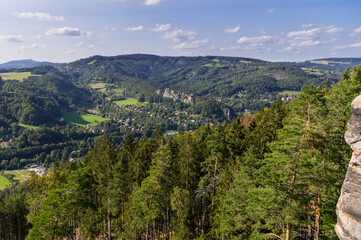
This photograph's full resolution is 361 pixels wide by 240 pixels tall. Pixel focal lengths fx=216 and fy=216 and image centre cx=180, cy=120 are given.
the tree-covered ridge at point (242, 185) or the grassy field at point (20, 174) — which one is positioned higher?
the tree-covered ridge at point (242, 185)

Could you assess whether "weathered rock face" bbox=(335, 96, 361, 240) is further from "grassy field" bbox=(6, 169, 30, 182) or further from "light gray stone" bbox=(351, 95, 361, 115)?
"grassy field" bbox=(6, 169, 30, 182)

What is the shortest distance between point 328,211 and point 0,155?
192521 millimetres

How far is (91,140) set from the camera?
631 ft

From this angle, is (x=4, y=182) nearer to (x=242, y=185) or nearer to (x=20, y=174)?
(x=20, y=174)

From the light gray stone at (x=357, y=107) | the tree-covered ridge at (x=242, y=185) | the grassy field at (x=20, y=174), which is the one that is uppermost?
the light gray stone at (x=357, y=107)

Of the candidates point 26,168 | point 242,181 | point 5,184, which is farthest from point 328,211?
point 26,168

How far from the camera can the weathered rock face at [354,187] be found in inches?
377

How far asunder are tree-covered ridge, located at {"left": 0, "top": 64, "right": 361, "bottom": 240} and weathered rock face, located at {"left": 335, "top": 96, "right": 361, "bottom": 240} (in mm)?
3747

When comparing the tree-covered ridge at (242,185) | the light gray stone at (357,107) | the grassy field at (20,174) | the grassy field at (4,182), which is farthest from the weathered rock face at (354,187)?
the grassy field at (20,174)

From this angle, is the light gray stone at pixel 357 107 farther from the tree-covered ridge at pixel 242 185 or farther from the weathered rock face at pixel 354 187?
the tree-covered ridge at pixel 242 185

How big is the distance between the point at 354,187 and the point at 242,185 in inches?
486

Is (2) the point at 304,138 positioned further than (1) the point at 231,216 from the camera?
No

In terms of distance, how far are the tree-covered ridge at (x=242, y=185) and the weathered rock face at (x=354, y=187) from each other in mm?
3747

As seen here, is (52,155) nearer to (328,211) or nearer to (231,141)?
(231,141)
